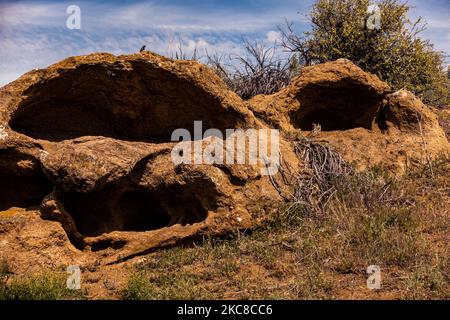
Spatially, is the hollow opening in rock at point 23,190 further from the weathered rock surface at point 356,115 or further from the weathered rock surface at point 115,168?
the weathered rock surface at point 356,115

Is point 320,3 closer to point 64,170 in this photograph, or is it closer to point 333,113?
point 333,113

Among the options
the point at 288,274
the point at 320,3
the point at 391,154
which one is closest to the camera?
the point at 288,274

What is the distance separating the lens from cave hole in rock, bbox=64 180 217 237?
7.07 meters

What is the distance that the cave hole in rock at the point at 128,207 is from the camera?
7.07m

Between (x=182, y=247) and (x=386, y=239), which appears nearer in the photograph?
(x=386, y=239)

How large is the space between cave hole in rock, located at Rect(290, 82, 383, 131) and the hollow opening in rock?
4.56 meters

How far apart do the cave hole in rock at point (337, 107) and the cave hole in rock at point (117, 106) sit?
2488mm

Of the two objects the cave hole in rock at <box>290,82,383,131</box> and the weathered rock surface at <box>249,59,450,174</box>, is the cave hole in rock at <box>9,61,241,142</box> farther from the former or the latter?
the cave hole in rock at <box>290,82,383,131</box>

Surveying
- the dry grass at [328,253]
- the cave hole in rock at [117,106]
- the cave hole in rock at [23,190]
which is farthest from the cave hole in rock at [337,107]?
the cave hole in rock at [23,190]

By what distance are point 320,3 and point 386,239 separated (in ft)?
39.3
